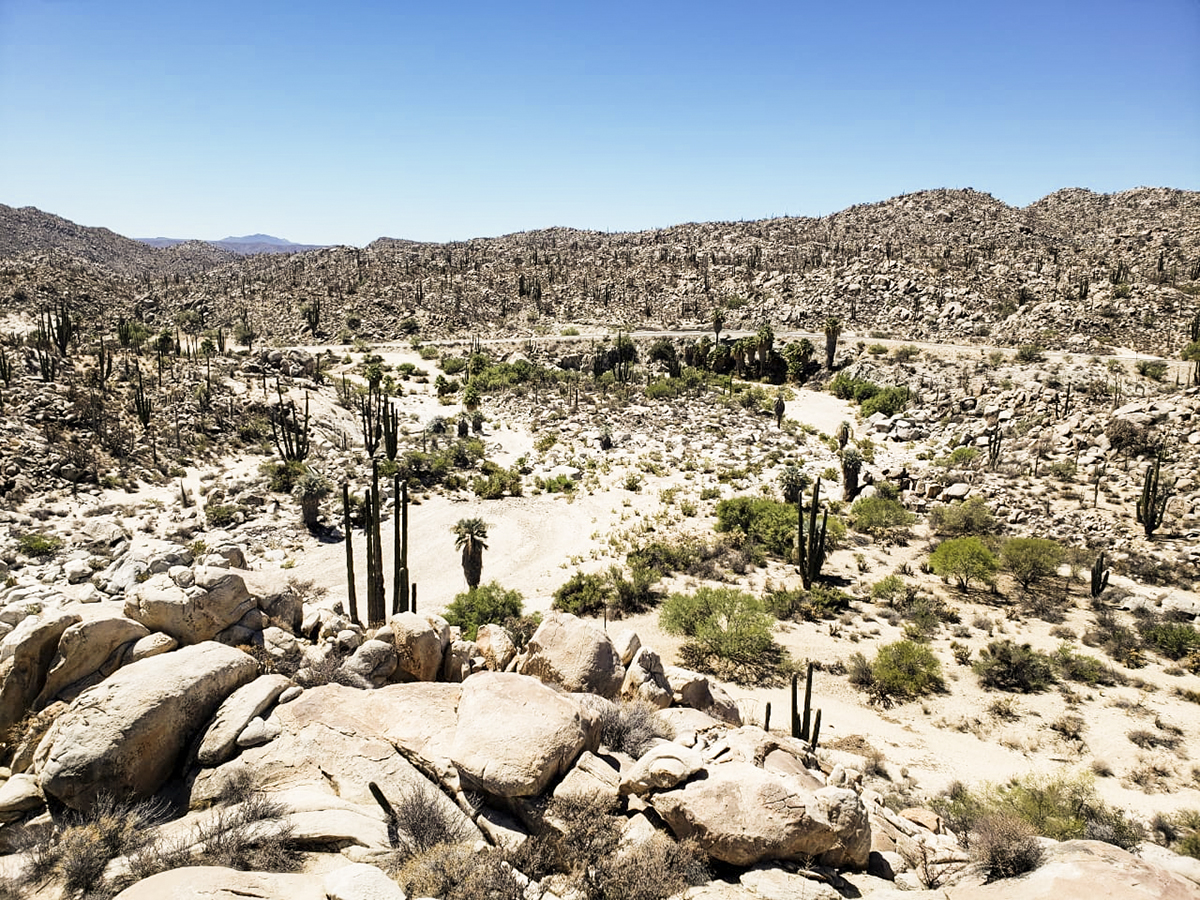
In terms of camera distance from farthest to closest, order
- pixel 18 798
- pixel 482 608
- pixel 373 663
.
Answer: pixel 482 608, pixel 373 663, pixel 18 798

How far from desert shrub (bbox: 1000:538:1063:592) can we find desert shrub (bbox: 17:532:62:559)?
124 feet

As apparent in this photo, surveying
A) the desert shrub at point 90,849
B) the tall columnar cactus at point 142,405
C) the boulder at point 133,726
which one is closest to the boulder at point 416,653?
the boulder at point 133,726

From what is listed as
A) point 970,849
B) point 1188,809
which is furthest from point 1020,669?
point 970,849

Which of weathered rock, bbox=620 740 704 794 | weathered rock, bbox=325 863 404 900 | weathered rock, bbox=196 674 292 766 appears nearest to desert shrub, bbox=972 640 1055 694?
weathered rock, bbox=620 740 704 794

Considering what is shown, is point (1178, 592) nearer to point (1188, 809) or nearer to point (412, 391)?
point (1188, 809)

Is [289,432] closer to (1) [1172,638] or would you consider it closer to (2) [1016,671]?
(2) [1016,671]

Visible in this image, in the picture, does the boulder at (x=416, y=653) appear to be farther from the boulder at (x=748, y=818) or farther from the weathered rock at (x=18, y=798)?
the boulder at (x=748, y=818)

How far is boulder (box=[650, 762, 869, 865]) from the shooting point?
7.14m

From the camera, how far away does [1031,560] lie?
80.2 feet

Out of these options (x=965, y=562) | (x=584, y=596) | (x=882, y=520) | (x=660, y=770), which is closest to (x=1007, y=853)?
(x=660, y=770)

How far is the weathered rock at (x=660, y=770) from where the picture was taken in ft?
25.3

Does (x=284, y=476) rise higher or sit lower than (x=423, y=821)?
lower

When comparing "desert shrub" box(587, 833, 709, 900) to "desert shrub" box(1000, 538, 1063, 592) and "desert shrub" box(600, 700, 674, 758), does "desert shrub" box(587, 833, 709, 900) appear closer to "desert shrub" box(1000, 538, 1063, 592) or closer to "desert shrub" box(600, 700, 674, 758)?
"desert shrub" box(600, 700, 674, 758)

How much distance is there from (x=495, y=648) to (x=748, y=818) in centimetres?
748
